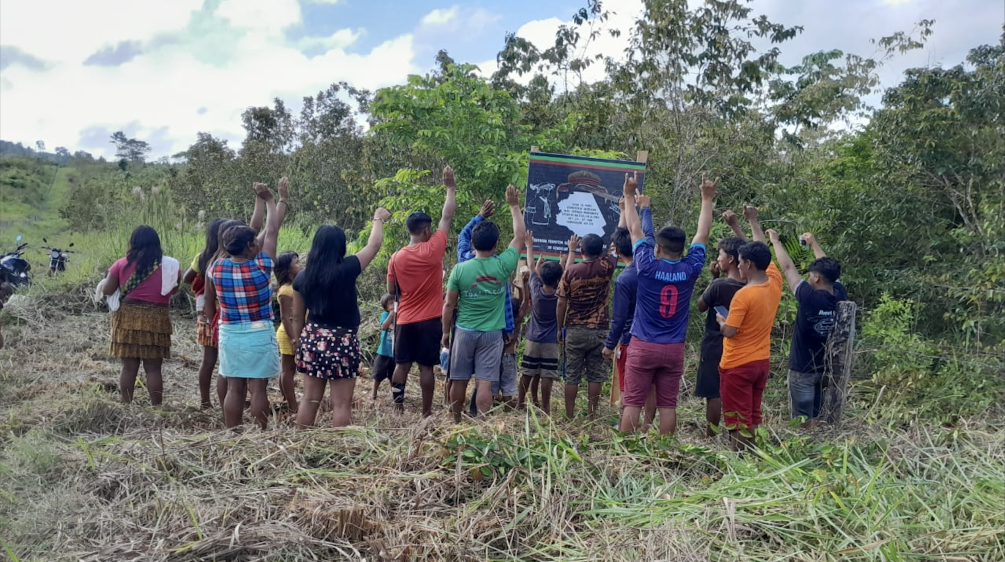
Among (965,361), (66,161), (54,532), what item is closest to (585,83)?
(965,361)

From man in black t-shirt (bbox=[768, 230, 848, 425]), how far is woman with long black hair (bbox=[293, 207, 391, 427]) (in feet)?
10.6

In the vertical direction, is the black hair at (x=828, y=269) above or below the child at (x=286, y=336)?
above

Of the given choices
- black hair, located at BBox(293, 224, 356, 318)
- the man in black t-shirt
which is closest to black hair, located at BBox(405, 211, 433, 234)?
black hair, located at BBox(293, 224, 356, 318)

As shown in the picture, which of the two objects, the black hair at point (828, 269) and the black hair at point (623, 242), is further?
the black hair at point (623, 242)

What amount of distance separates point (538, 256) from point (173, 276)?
3.33 metres

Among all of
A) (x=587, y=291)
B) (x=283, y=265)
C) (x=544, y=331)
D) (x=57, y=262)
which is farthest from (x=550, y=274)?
(x=57, y=262)

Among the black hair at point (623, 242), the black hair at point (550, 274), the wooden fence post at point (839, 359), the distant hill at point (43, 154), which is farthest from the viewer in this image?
the distant hill at point (43, 154)

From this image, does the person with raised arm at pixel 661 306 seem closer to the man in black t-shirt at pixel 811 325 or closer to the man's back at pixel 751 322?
the man's back at pixel 751 322

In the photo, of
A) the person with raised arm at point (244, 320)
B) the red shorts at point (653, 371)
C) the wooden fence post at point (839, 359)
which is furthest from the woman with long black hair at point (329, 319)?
the wooden fence post at point (839, 359)

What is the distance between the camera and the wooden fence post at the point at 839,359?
534 cm

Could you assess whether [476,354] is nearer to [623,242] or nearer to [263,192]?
[623,242]

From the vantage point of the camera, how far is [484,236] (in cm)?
510

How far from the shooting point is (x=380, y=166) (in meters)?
11.5

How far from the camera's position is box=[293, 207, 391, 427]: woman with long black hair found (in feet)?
15.2
